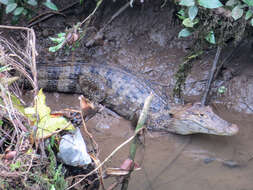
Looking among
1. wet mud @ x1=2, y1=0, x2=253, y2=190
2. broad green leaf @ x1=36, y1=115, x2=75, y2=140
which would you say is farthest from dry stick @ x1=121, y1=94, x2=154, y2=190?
wet mud @ x1=2, y1=0, x2=253, y2=190

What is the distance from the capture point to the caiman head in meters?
3.83

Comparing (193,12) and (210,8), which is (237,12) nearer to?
(210,8)

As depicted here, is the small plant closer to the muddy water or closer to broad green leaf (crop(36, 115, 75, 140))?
the muddy water

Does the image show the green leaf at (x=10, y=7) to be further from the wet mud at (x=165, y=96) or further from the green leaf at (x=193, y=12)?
the green leaf at (x=193, y=12)

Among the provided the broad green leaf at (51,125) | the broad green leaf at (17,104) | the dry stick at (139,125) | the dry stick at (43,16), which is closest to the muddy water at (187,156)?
the dry stick at (139,125)

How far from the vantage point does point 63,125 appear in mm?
2273

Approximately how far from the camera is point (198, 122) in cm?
407

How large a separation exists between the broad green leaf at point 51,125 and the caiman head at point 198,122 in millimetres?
2218

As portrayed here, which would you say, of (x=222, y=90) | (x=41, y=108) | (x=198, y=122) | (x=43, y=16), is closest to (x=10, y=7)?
(x=43, y=16)

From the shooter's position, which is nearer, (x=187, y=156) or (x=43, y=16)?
(x=187, y=156)

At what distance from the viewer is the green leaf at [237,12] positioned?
3246 millimetres

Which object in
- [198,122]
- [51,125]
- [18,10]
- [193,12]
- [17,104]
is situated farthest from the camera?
[198,122]

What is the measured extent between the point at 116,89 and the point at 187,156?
1.61 meters

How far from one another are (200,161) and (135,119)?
3.89 ft
